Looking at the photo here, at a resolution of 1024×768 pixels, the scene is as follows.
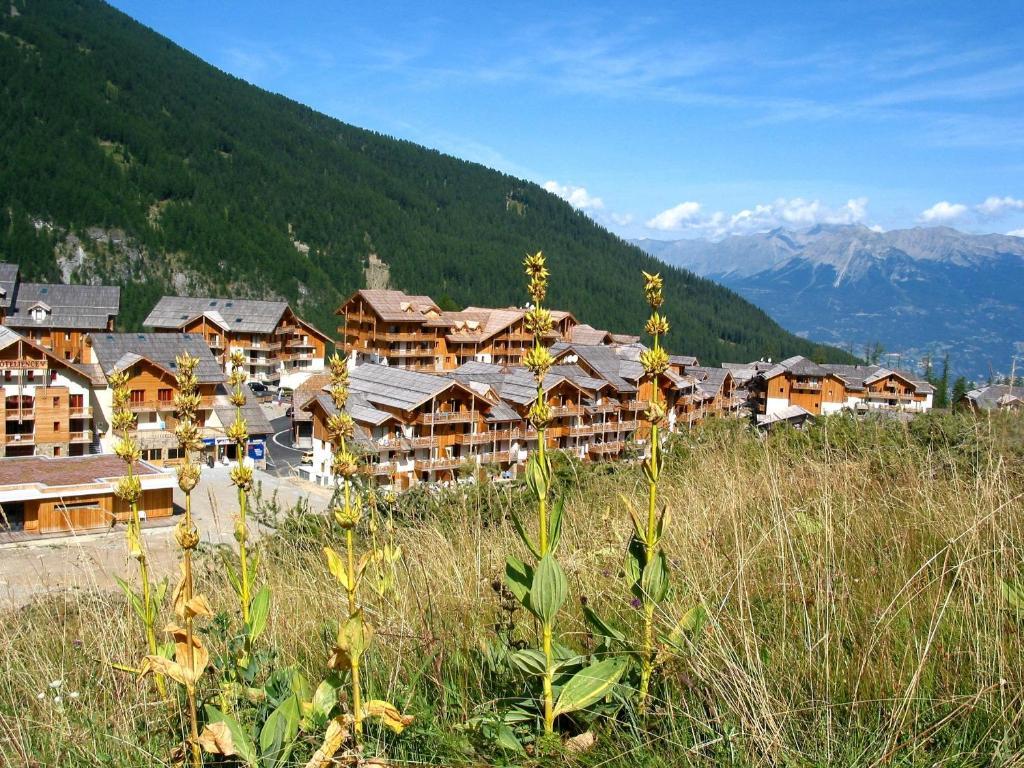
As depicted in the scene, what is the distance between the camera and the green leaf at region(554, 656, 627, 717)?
2.20 metres

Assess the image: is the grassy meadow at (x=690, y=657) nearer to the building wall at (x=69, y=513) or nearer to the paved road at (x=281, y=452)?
the building wall at (x=69, y=513)

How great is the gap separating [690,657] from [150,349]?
104ft

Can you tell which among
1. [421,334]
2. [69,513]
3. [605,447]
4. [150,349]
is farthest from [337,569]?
[421,334]

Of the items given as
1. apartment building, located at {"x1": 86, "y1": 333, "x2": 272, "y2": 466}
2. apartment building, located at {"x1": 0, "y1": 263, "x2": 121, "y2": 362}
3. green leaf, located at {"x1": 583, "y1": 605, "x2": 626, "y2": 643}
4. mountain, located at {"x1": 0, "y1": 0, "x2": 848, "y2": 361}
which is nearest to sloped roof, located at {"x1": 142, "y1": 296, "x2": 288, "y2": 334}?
apartment building, located at {"x1": 0, "y1": 263, "x2": 121, "y2": 362}

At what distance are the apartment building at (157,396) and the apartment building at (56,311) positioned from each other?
12.1 meters

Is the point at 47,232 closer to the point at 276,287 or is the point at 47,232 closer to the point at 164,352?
the point at 276,287

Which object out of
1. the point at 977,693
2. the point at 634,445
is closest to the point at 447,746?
the point at 977,693

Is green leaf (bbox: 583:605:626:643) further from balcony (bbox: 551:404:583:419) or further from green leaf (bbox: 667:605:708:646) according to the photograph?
balcony (bbox: 551:404:583:419)

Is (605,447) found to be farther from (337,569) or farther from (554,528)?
(337,569)

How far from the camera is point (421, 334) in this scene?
50.0 metres

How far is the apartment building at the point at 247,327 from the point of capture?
4731 cm

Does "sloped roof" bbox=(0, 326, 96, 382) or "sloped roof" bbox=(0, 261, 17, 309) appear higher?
"sloped roof" bbox=(0, 261, 17, 309)

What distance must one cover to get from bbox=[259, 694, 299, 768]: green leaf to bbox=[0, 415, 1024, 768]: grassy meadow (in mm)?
72

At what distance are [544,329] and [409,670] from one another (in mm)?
1484
